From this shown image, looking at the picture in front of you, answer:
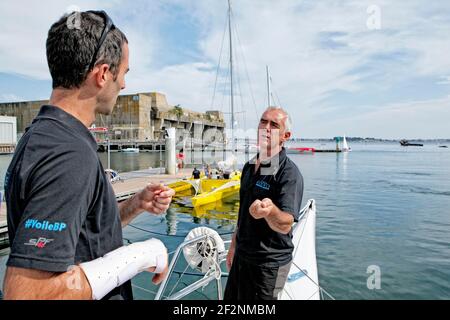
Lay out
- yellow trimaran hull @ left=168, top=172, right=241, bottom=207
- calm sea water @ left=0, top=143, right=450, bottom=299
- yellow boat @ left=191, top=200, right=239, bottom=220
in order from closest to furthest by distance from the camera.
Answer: calm sea water @ left=0, top=143, right=450, bottom=299
yellow boat @ left=191, top=200, right=239, bottom=220
yellow trimaran hull @ left=168, top=172, right=241, bottom=207

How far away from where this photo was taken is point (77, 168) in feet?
3.56

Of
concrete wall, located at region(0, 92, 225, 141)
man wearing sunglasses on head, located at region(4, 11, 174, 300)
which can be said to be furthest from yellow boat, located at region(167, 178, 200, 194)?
concrete wall, located at region(0, 92, 225, 141)

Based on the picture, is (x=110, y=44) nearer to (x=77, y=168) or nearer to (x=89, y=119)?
(x=89, y=119)

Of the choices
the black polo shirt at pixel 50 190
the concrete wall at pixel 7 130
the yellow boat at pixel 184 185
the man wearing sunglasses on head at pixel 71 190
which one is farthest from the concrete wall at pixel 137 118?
the black polo shirt at pixel 50 190

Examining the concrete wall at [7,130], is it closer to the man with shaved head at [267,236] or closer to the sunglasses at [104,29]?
the man with shaved head at [267,236]

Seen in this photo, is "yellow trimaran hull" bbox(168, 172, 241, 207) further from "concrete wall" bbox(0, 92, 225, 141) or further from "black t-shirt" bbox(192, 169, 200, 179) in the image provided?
"concrete wall" bbox(0, 92, 225, 141)

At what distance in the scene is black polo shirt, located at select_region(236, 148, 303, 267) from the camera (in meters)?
2.73

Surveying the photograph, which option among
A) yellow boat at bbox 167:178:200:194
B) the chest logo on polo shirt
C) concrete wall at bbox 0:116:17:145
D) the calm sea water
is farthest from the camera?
concrete wall at bbox 0:116:17:145

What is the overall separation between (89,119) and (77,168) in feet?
1.10

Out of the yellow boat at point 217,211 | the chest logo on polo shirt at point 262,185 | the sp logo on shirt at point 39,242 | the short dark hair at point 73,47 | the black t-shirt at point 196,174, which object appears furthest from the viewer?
the black t-shirt at point 196,174

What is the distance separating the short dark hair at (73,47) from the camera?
3.93ft

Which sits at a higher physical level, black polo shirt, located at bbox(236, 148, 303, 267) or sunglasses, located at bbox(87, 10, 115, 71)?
sunglasses, located at bbox(87, 10, 115, 71)

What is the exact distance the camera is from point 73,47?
3.93ft

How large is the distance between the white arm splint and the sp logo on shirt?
0.25 meters
